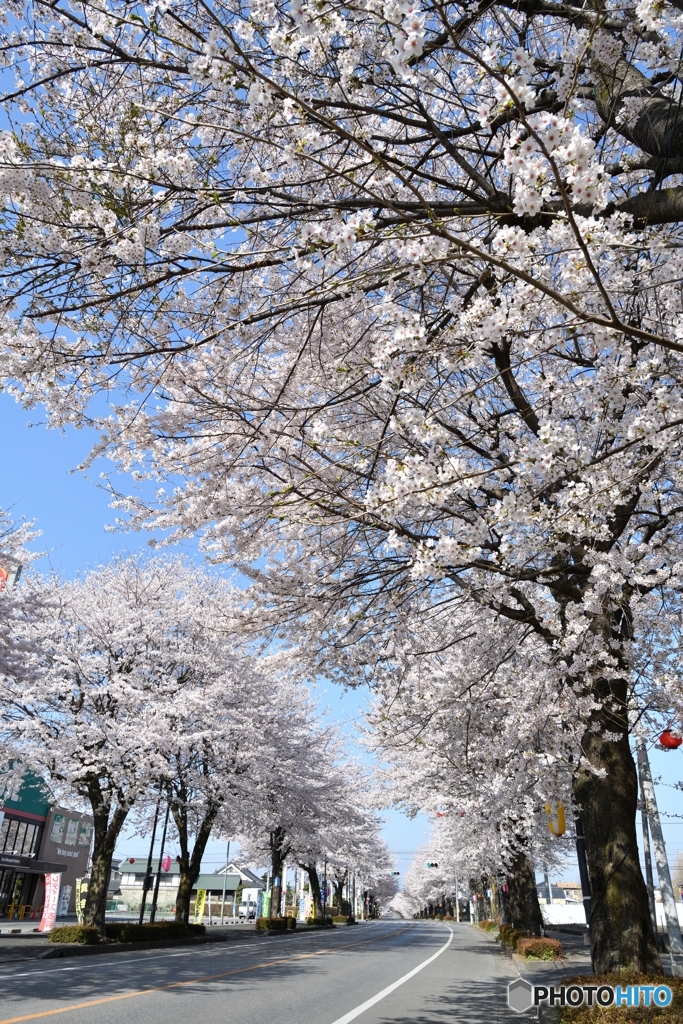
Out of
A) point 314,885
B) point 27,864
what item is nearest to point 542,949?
point 27,864

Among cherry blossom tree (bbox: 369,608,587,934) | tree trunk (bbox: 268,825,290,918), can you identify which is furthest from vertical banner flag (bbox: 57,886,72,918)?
cherry blossom tree (bbox: 369,608,587,934)

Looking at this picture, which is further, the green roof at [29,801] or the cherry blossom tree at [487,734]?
the green roof at [29,801]

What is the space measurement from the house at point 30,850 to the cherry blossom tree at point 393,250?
34.0m

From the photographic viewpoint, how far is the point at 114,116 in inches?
212

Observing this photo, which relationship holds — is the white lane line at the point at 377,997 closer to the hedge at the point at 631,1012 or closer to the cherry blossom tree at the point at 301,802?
the hedge at the point at 631,1012

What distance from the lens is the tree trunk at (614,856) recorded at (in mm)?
7891

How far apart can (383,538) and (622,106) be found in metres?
5.50

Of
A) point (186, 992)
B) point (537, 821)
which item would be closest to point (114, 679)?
point (186, 992)

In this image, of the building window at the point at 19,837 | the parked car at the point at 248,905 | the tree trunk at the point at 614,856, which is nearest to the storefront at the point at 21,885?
the building window at the point at 19,837

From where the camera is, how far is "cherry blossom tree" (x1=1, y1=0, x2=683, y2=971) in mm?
4078

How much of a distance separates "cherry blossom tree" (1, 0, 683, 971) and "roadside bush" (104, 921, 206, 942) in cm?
1733

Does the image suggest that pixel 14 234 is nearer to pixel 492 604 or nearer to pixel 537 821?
pixel 492 604

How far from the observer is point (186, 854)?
88.2 feet

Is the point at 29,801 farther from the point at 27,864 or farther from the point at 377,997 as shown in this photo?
Result: the point at 377,997
